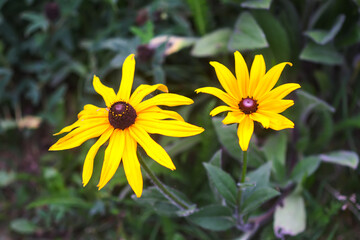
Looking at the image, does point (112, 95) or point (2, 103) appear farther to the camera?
point (2, 103)

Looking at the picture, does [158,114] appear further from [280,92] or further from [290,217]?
[290,217]

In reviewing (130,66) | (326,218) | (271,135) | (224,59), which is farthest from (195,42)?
(326,218)

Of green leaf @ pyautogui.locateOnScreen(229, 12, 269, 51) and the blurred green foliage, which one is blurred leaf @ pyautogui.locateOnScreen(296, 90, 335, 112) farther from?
green leaf @ pyautogui.locateOnScreen(229, 12, 269, 51)

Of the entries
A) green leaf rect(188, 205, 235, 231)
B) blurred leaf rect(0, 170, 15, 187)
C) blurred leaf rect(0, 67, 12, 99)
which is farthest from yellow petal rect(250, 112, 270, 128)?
blurred leaf rect(0, 67, 12, 99)

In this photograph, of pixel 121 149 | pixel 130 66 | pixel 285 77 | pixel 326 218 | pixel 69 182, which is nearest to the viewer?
pixel 121 149

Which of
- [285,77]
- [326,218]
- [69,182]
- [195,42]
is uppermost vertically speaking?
[195,42]

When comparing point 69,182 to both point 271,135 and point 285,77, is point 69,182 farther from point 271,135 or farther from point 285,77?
point 285,77

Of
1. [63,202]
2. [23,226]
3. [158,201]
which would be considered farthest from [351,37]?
[23,226]
